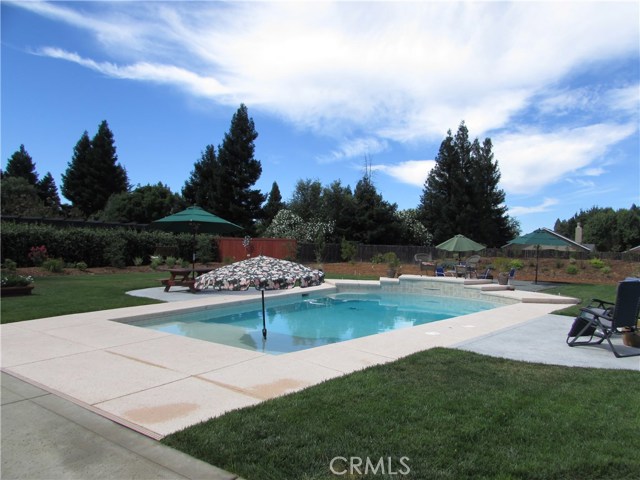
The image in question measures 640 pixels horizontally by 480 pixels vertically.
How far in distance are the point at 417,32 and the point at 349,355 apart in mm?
7688

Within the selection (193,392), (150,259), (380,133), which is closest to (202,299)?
(193,392)

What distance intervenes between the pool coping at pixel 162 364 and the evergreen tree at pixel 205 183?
34.2m

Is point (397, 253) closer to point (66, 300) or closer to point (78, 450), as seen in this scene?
point (66, 300)

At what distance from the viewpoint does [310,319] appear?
10922 millimetres

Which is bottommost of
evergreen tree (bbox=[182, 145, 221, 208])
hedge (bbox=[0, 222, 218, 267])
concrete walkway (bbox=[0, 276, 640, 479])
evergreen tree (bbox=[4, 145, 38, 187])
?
concrete walkway (bbox=[0, 276, 640, 479])

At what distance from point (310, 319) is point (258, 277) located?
4.63 meters

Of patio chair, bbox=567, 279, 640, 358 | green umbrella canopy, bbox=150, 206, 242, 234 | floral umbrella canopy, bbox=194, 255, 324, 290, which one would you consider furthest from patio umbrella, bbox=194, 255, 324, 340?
green umbrella canopy, bbox=150, 206, 242, 234

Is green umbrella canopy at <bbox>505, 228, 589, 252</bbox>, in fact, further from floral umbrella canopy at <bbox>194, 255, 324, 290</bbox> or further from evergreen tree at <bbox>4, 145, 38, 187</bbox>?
evergreen tree at <bbox>4, 145, 38, 187</bbox>

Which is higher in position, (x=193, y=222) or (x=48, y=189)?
(x=48, y=189)

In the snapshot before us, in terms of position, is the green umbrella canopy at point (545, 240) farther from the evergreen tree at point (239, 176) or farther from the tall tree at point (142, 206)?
the tall tree at point (142, 206)

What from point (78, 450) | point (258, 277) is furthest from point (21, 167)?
point (78, 450)

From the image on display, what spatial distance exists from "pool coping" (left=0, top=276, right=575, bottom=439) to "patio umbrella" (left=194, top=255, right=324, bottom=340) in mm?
939

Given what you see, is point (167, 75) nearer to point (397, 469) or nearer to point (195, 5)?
point (195, 5)

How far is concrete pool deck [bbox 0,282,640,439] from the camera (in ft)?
13.0
